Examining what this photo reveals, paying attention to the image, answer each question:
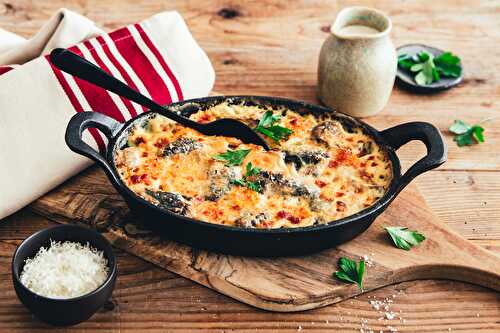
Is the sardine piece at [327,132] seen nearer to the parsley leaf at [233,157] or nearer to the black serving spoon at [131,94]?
the black serving spoon at [131,94]

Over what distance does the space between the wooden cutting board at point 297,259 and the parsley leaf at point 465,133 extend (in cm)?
71

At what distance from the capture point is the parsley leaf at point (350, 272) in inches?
93.7

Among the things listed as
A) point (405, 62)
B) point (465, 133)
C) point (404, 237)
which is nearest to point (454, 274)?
point (404, 237)

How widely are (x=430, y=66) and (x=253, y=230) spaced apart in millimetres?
1928

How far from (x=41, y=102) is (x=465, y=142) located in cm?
200

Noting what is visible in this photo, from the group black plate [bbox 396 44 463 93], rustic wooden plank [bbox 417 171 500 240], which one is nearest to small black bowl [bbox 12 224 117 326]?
rustic wooden plank [bbox 417 171 500 240]

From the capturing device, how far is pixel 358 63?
128 inches

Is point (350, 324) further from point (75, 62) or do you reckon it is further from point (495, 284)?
point (75, 62)

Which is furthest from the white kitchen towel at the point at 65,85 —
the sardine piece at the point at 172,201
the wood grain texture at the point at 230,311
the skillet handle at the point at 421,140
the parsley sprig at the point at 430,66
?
the parsley sprig at the point at 430,66

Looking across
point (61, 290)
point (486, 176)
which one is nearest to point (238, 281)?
point (61, 290)

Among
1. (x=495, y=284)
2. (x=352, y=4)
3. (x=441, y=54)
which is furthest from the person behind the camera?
(x=352, y=4)

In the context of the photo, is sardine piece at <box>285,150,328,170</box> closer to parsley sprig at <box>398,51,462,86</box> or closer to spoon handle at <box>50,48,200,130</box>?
spoon handle at <box>50,48,200,130</box>

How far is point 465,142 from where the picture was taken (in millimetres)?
3303

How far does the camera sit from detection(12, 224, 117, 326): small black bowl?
2098 mm
